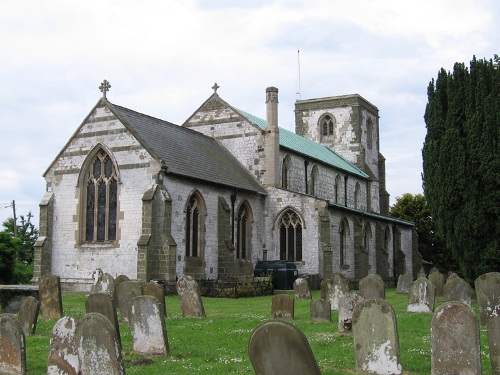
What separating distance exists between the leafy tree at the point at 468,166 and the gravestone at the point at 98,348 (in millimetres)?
17564

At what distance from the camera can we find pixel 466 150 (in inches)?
957

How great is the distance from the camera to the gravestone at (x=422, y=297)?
18.2m

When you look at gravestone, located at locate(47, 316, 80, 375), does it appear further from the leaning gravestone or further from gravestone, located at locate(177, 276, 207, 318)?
gravestone, located at locate(177, 276, 207, 318)

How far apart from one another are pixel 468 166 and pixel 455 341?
15520 mm

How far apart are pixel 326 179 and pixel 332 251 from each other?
937cm

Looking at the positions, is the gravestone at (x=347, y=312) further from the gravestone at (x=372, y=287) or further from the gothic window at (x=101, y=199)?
the gothic window at (x=101, y=199)

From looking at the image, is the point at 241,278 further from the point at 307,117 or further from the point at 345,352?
the point at 307,117

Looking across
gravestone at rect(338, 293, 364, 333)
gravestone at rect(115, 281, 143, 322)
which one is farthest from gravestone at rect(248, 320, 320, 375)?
gravestone at rect(115, 281, 143, 322)

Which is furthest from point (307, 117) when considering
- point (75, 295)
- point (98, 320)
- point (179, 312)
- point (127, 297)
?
point (98, 320)

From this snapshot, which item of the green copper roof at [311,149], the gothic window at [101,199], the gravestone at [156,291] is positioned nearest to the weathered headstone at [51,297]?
the gravestone at [156,291]

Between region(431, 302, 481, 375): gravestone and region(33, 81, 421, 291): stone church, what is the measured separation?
57.4ft

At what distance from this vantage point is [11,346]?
33.8ft

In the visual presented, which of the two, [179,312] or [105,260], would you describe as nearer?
[179,312]

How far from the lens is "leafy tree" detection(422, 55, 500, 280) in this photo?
2353cm
